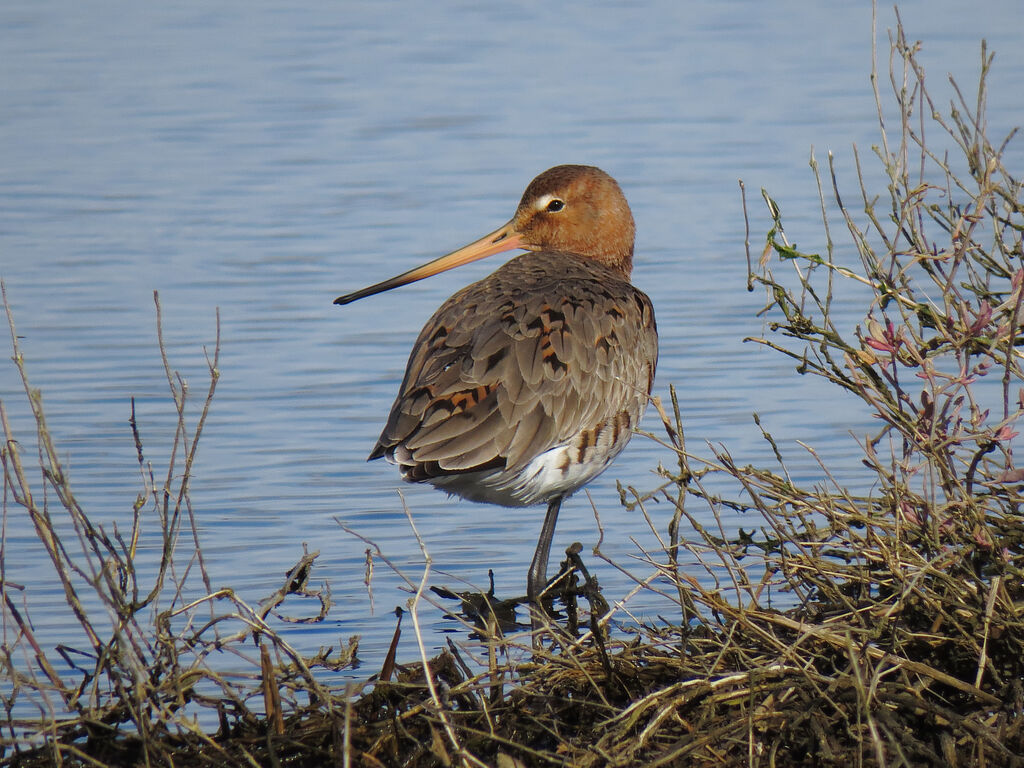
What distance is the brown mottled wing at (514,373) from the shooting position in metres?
5.53

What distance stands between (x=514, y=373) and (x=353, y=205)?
5.55 m

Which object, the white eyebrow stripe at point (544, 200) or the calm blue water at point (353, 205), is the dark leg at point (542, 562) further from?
the white eyebrow stripe at point (544, 200)

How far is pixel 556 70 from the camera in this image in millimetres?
13820

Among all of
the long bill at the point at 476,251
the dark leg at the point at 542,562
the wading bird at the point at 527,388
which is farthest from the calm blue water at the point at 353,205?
the long bill at the point at 476,251

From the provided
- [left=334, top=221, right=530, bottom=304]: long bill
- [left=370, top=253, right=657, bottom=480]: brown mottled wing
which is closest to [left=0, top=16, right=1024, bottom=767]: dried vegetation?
[left=370, top=253, right=657, bottom=480]: brown mottled wing

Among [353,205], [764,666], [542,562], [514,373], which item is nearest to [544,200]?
[514,373]

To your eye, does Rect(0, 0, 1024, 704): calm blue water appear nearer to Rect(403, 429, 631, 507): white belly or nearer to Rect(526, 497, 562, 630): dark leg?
Rect(526, 497, 562, 630): dark leg

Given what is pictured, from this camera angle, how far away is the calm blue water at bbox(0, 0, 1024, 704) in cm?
690

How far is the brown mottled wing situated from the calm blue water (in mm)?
664

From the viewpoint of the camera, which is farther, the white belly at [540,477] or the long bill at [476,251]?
the long bill at [476,251]

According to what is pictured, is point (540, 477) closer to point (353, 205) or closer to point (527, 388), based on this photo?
point (527, 388)

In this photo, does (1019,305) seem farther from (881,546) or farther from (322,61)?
(322,61)

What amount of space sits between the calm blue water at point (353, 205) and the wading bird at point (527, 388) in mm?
525

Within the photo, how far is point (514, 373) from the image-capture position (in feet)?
18.6
